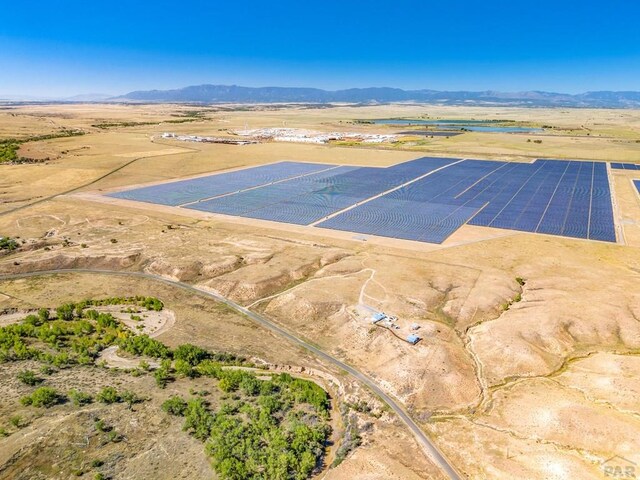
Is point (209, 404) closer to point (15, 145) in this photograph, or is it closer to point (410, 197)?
point (410, 197)

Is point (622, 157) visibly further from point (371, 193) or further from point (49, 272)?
point (49, 272)

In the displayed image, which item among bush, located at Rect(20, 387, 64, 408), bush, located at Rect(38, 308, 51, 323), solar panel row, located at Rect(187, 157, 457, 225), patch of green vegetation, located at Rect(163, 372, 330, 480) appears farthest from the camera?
solar panel row, located at Rect(187, 157, 457, 225)

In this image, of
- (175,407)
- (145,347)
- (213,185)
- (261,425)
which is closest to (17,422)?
(175,407)

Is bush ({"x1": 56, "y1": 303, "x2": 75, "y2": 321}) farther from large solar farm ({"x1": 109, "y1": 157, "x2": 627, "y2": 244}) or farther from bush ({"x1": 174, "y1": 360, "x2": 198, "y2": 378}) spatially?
large solar farm ({"x1": 109, "y1": 157, "x2": 627, "y2": 244})

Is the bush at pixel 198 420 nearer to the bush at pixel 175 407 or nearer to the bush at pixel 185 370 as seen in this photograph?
the bush at pixel 175 407

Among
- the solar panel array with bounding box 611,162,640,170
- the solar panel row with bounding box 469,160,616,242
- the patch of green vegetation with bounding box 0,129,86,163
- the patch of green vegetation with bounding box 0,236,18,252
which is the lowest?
the patch of green vegetation with bounding box 0,236,18,252

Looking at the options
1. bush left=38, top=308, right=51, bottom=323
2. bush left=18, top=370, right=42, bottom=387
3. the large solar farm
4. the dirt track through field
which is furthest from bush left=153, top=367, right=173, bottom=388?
the large solar farm

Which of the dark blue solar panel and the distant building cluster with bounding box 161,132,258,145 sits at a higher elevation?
the distant building cluster with bounding box 161,132,258,145
